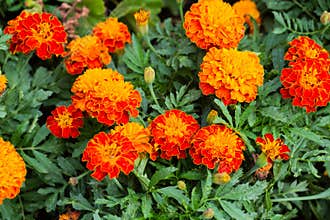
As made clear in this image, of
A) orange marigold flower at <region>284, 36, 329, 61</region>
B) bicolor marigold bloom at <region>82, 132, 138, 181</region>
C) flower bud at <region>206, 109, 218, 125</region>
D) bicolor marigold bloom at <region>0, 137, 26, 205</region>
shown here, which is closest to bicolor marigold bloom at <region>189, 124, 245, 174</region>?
flower bud at <region>206, 109, 218, 125</region>

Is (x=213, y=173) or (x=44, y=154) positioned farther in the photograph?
(x=44, y=154)

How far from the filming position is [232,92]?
4.72 feet

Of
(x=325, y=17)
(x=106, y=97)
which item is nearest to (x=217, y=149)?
(x=106, y=97)

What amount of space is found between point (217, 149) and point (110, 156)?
261 mm

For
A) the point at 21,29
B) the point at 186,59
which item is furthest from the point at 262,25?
the point at 21,29

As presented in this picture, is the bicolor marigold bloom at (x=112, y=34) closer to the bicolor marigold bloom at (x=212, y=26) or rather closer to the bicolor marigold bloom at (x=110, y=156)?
the bicolor marigold bloom at (x=212, y=26)

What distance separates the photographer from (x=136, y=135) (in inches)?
54.7

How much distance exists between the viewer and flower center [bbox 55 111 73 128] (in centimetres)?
149

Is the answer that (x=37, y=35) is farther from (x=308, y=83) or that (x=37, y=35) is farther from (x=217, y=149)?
(x=308, y=83)

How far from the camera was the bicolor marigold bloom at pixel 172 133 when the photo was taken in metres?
1.40

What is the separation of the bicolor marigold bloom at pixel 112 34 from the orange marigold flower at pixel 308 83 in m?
→ 0.53

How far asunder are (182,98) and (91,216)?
411 millimetres

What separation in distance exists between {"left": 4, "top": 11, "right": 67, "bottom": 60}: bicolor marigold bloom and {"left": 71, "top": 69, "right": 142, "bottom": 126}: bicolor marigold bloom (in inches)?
5.8

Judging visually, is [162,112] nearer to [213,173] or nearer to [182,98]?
[182,98]
